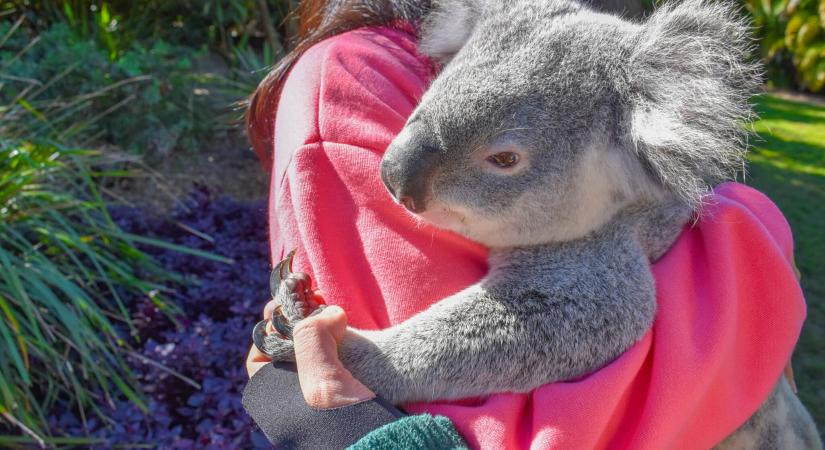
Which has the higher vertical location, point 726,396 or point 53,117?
point 726,396

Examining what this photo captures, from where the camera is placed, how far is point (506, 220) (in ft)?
3.95

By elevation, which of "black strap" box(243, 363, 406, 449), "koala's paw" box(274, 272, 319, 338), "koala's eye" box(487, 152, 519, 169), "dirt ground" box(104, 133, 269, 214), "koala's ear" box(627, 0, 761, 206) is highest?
"koala's ear" box(627, 0, 761, 206)

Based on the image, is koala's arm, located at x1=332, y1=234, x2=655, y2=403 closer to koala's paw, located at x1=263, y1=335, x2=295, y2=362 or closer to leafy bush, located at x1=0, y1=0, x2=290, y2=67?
koala's paw, located at x1=263, y1=335, x2=295, y2=362

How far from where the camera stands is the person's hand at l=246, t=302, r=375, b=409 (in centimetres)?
108

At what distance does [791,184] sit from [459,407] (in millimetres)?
5640

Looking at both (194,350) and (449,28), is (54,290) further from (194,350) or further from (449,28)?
(449,28)

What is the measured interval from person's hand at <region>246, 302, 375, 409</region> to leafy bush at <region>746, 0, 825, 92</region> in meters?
9.16

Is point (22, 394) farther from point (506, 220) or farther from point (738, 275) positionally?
point (738, 275)

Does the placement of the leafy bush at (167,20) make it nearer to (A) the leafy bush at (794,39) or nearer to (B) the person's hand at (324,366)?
(B) the person's hand at (324,366)

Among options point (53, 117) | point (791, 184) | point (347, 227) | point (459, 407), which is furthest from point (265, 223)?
point (791, 184)

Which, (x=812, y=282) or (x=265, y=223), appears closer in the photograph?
(x=265, y=223)

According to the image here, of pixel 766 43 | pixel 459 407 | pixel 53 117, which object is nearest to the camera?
pixel 459 407

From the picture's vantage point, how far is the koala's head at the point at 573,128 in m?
1.13

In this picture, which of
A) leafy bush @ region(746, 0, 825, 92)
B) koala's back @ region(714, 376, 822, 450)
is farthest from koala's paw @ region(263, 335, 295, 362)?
leafy bush @ region(746, 0, 825, 92)
